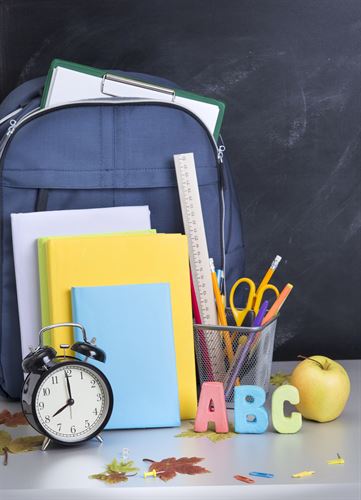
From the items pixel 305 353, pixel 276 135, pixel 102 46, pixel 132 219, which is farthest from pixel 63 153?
pixel 305 353

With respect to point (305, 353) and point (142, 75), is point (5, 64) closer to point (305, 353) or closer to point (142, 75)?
point (142, 75)

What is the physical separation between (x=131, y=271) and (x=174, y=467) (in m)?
0.29

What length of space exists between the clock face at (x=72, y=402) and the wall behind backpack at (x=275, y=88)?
0.55m

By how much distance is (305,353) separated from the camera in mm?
1649

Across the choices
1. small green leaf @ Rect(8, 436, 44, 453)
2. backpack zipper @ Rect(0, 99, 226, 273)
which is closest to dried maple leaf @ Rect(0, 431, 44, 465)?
small green leaf @ Rect(8, 436, 44, 453)

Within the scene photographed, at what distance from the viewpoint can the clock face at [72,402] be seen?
1.11m

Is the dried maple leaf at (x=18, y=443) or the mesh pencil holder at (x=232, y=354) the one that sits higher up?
the mesh pencil holder at (x=232, y=354)

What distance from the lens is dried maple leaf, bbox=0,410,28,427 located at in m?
1.25

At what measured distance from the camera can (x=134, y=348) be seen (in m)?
1.22

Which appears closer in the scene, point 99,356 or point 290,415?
point 99,356

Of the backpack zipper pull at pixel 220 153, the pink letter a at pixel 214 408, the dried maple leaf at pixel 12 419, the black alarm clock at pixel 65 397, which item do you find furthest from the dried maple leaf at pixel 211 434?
the backpack zipper pull at pixel 220 153

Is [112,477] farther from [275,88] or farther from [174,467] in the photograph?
[275,88]

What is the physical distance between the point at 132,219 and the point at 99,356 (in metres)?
0.26

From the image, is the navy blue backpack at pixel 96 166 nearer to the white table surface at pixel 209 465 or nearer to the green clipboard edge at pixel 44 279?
the green clipboard edge at pixel 44 279
